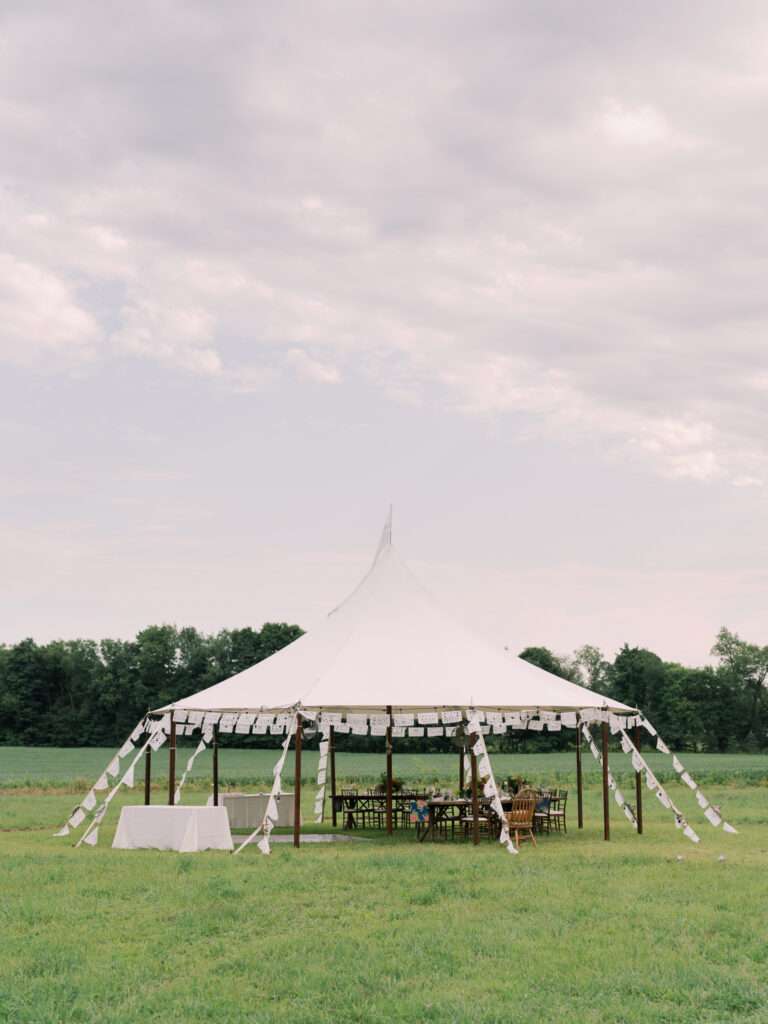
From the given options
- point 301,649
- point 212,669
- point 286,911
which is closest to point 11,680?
point 212,669

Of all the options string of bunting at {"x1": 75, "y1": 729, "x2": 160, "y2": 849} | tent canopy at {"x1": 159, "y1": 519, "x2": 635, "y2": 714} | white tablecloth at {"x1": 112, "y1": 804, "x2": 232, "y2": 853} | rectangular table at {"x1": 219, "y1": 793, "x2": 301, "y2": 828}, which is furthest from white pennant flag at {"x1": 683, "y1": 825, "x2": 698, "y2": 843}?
string of bunting at {"x1": 75, "y1": 729, "x2": 160, "y2": 849}

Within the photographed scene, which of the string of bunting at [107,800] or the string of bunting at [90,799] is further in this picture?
the string of bunting at [90,799]

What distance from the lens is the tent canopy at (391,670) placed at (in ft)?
53.1

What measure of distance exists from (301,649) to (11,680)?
2418 inches

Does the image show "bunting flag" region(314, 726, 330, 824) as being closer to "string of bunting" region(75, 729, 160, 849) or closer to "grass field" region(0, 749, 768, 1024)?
"string of bunting" region(75, 729, 160, 849)

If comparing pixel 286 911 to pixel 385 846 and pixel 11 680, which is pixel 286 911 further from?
pixel 11 680

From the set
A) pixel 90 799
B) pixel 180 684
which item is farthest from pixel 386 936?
pixel 180 684

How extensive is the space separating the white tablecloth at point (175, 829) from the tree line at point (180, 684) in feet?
185

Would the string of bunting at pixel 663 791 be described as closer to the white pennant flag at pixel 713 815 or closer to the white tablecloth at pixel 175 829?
the white pennant flag at pixel 713 815

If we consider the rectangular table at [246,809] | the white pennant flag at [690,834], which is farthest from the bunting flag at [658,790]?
the rectangular table at [246,809]

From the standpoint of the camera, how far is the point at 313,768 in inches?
1877

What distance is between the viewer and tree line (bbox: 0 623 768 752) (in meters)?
73.1

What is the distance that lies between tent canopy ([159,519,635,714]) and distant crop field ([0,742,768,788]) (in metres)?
14.0

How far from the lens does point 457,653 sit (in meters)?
17.7
